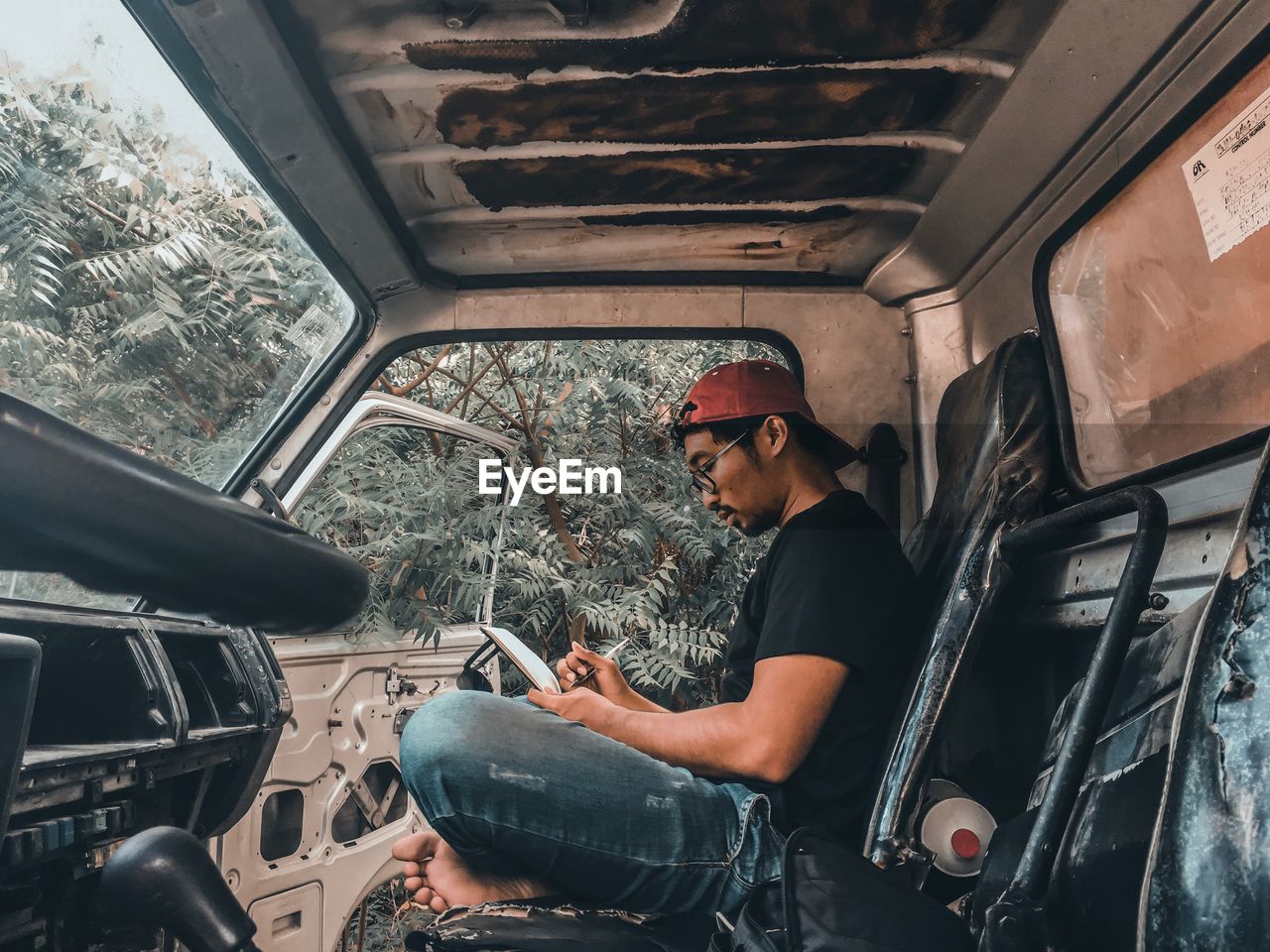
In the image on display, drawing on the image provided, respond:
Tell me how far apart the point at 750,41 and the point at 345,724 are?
7.75ft

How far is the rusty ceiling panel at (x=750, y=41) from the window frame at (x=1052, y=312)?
0.34 meters

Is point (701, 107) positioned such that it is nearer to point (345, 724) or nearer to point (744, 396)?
point (744, 396)

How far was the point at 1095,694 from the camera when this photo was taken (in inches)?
39.6

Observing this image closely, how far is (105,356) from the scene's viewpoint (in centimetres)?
179

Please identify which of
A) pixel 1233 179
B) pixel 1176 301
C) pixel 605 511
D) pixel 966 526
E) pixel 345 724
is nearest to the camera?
pixel 1233 179

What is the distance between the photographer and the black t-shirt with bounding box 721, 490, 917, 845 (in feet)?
5.12

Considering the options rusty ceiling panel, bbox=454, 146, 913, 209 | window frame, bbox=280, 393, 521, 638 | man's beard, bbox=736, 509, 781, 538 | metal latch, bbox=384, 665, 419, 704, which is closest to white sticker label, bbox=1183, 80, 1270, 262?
rusty ceiling panel, bbox=454, 146, 913, 209

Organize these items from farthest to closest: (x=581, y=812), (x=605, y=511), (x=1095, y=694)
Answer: (x=605, y=511)
(x=581, y=812)
(x=1095, y=694)

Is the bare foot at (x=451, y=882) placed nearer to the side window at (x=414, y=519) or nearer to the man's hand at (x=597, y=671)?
the man's hand at (x=597, y=671)

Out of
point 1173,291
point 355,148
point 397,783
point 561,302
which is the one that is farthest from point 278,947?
point 1173,291

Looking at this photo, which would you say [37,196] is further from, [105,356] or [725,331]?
[725,331]

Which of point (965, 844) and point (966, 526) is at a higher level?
point (966, 526)

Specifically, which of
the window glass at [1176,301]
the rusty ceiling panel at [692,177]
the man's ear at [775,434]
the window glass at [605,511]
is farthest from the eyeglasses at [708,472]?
the window glass at [605,511]

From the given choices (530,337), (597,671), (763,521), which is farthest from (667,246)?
(597,671)
